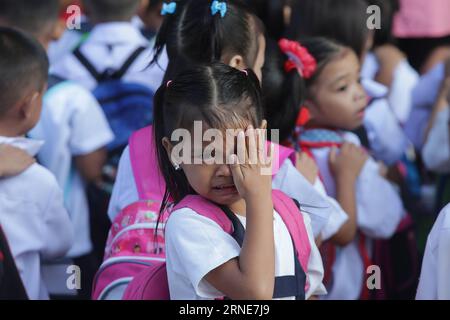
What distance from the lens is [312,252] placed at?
2.20 m

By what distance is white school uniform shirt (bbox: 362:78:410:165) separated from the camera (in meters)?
3.63

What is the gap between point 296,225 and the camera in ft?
6.99

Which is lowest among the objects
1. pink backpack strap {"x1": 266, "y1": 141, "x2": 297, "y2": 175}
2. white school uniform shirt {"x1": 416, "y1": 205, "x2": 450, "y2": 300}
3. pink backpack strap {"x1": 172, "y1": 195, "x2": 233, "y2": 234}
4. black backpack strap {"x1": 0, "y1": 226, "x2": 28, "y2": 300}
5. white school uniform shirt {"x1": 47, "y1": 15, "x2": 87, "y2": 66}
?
black backpack strap {"x1": 0, "y1": 226, "x2": 28, "y2": 300}

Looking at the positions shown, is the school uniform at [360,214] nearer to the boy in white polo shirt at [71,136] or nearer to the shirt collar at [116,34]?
the boy in white polo shirt at [71,136]

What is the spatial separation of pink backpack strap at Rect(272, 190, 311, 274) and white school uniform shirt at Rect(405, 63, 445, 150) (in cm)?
215

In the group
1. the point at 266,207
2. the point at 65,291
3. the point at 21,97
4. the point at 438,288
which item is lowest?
the point at 65,291

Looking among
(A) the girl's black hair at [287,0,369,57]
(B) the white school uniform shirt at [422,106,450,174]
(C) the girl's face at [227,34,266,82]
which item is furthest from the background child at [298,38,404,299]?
(B) the white school uniform shirt at [422,106,450,174]

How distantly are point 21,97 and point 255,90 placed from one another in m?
1.00

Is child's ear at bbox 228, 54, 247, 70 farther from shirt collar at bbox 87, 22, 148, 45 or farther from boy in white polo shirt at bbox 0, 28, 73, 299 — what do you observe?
shirt collar at bbox 87, 22, 148, 45

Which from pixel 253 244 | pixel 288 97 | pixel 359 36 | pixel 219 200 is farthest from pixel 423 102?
pixel 253 244

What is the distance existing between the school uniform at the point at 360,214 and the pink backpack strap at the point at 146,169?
78 cm

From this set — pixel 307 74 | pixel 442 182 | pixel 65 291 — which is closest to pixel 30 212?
pixel 65 291

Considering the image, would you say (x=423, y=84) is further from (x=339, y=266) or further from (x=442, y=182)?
(x=339, y=266)

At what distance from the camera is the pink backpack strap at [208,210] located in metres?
2.01
